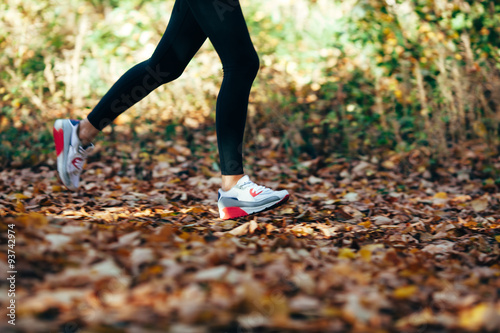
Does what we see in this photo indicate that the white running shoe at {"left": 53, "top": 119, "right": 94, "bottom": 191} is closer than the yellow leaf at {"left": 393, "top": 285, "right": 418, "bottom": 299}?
No

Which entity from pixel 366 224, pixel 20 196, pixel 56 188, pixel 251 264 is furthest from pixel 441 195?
pixel 20 196

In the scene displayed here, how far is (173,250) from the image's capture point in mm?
1610

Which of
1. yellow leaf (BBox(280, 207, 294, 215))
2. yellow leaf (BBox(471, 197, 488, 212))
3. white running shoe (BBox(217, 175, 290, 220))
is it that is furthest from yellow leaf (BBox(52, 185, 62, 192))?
yellow leaf (BBox(471, 197, 488, 212))

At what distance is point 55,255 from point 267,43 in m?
4.41

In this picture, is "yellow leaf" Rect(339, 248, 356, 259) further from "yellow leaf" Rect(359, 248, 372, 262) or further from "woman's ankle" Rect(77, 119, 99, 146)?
"woman's ankle" Rect(77, 119, 99, 146)

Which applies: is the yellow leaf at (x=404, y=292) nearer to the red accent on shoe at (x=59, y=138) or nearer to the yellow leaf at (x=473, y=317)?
the yellow leaf at (x=473, y=317)

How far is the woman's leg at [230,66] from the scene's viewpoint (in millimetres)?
2271

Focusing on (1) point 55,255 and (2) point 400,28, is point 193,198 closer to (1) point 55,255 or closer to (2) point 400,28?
(1) point 55,255

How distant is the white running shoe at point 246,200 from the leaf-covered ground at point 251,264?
2.9 inches

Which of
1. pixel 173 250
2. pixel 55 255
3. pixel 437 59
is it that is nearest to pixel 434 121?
pixel 437 59

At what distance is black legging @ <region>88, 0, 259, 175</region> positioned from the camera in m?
2.28

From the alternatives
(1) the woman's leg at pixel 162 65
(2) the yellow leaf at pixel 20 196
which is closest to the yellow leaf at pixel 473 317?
(1) the woman's leg at pixel 162 65

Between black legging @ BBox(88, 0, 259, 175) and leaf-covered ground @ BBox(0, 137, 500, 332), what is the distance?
0.50m

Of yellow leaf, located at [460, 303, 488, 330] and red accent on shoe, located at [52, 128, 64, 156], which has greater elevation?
red accent on shoe, located at [52, 128, 64, 156]
